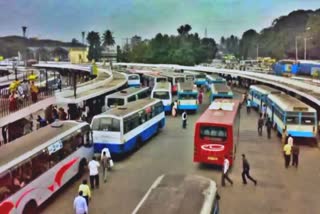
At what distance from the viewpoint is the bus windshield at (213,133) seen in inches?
749

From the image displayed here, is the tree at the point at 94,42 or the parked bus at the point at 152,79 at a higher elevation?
the tree at the point at 94,42

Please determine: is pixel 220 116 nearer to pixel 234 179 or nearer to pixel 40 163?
pixel 234 179

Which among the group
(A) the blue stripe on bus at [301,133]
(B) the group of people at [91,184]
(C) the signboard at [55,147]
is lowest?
(B) the group of people at [91,184]

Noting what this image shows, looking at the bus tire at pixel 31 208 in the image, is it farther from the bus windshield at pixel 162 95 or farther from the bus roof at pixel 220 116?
the bus windshield at pixel 162 95

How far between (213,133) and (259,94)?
19959mm

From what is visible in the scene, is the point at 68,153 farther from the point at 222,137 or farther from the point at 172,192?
the point at 172,192

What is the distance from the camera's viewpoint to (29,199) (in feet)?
45.6

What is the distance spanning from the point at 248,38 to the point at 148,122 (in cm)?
14110

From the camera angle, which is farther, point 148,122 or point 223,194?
point 148,122

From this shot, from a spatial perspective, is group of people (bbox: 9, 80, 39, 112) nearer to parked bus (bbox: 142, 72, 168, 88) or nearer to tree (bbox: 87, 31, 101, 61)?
parked bus (bbox: 142, 72, 168, 88)

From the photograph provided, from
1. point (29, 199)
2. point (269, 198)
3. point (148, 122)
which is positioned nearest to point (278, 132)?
point (148, 122)

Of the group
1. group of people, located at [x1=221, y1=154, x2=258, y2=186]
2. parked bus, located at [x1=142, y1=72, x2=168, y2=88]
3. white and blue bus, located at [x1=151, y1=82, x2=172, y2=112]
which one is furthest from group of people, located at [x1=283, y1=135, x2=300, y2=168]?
parked bus, located at [x1=142, y1=72, x2=168, y2=88]

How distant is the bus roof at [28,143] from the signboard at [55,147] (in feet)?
0.76

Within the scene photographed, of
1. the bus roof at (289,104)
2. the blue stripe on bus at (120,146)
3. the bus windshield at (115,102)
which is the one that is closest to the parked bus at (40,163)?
the blue stripe on bus at (120,146)
